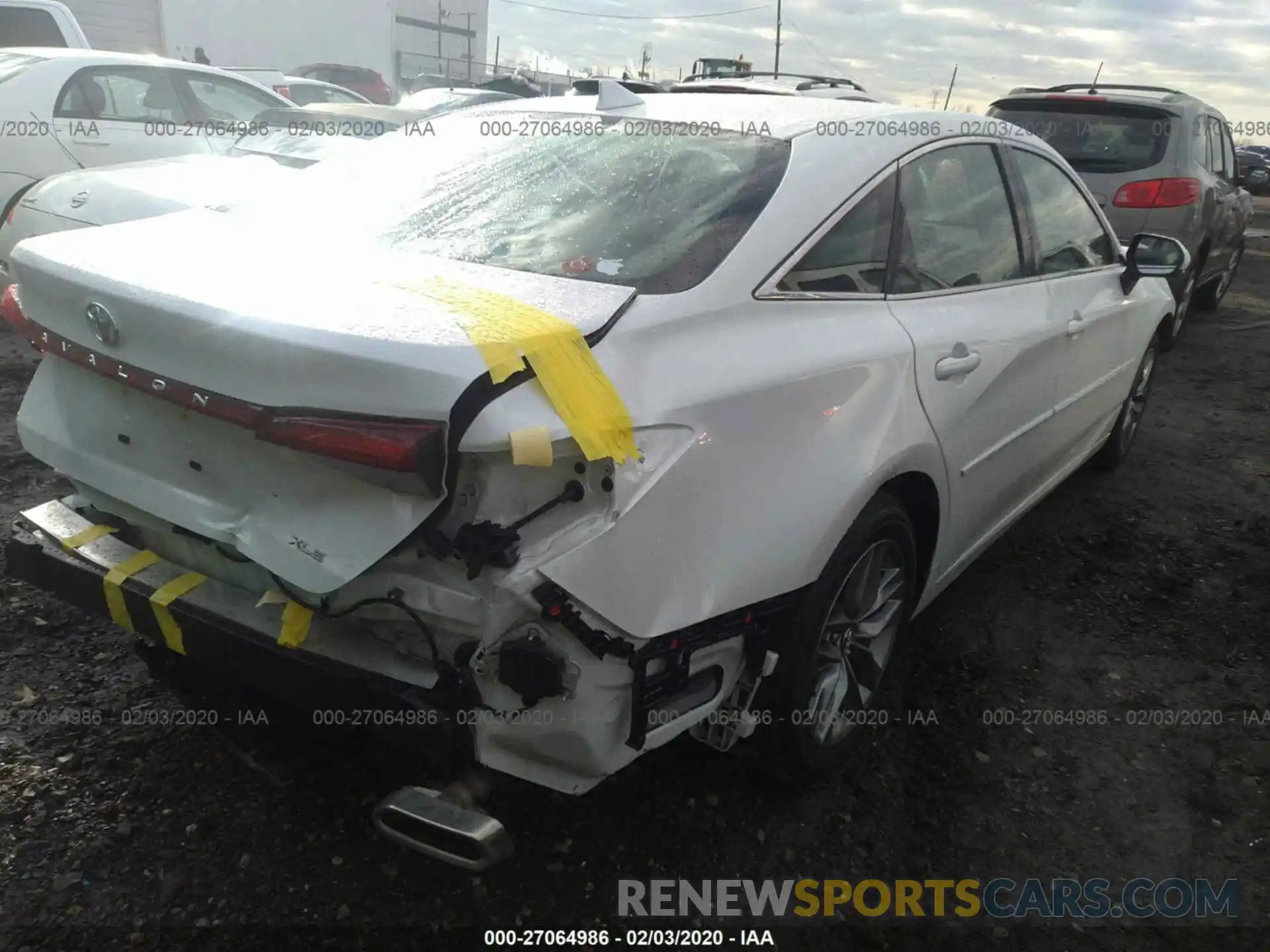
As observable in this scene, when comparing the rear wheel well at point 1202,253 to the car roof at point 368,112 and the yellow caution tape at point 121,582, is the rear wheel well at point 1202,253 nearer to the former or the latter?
the car roof at point 368,112

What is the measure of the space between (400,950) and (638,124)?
6.89ft

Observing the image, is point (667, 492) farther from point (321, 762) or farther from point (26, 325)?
point (26, 325)

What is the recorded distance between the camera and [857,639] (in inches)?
103

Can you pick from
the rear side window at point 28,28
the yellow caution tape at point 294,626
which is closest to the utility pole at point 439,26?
the rear side window at point 28,28

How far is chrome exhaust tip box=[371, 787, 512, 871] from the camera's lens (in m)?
1.67

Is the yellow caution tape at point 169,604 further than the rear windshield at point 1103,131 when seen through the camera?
No

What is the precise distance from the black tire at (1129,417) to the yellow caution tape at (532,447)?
3.84 metres

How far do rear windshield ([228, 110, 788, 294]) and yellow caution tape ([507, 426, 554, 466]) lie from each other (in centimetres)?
54

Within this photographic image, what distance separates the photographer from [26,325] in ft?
7.42

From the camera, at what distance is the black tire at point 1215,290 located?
30.4ft

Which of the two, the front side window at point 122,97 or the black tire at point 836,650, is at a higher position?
the front side window at point 122,97

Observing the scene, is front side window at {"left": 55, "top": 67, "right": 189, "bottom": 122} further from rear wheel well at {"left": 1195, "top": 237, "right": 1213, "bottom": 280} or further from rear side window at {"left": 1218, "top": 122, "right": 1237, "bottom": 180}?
rear side window at {"left": 1218, "top": 122, "right": 1237, "bottom": 180}

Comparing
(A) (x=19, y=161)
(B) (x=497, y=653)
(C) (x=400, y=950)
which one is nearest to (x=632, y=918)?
(C) (x=400, y=950)


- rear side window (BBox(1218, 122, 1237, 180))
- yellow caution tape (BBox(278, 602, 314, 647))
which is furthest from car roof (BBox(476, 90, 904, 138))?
rear side window (BBox(1218, 122, 1237, 180))
